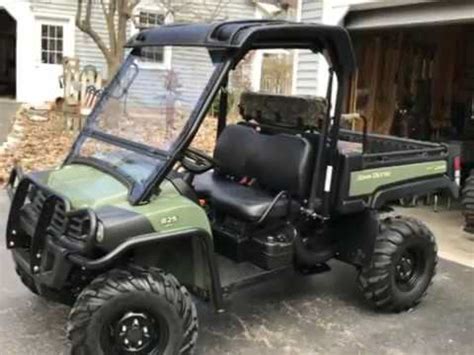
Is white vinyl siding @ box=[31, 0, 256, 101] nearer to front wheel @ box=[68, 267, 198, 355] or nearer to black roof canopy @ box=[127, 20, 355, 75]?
black roof canopy @ box=[127, 20, 355, 75]

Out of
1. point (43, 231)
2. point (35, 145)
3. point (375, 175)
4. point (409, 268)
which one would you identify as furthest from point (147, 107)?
point (35, 145)

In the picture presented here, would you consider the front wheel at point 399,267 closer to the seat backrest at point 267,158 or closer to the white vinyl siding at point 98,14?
the seat backrest at point 267,158

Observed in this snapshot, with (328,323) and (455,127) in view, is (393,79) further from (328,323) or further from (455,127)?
(328,323)

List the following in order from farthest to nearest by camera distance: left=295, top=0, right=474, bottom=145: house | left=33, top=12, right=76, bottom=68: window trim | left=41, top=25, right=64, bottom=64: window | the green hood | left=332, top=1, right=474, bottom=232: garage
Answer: left=41, top=25, right=64, bottom=64: window → left=33, top=12, right=76, bottom=68: window trim → left=332, top=1, right=474, bottom=232: garage → left=295, top=0, right=474, bottom=145: house → the green hood

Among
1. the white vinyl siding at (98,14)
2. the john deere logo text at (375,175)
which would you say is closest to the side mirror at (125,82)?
the john deere logo text at (375,175)

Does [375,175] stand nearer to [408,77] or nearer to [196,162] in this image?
[196,162]

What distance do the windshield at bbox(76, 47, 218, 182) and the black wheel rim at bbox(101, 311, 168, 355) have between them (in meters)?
0.71

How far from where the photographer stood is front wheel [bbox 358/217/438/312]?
431cm

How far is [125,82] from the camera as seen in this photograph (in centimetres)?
416

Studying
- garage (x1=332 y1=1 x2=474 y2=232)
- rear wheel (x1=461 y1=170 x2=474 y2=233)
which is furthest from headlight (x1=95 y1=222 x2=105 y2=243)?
garage (x1=332 y1=1 x2=474 y2=232)

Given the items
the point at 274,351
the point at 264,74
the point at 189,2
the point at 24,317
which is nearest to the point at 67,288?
the point at 24,317

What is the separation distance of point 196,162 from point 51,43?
1520cm

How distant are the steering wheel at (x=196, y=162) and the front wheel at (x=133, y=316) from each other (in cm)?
70

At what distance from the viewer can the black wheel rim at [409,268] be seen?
4.46m
